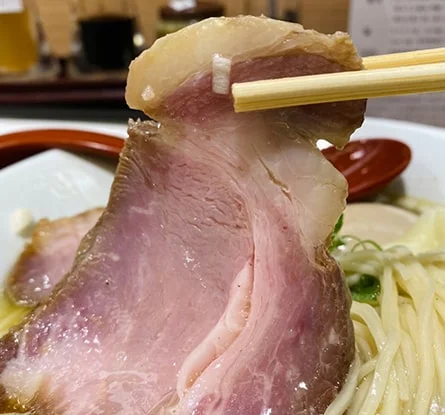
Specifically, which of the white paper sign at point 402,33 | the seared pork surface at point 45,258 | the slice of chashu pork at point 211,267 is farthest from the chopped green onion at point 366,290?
the white paper sign at point 402,33

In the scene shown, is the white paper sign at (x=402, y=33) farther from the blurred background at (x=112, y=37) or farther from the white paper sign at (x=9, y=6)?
the white paper sign at (x=9, y=6)

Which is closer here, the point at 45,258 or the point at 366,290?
A: the point at 366,290

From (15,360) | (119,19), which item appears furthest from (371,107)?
(15,360)

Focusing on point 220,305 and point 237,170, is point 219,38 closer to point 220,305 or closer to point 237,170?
point 237,170

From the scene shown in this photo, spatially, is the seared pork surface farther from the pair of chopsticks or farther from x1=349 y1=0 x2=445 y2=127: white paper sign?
x1=349 y1=0 x2=445 y2=127: white paper sign

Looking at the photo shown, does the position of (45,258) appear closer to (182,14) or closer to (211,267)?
(211,267)

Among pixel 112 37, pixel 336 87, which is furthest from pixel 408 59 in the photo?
pixel 112 37

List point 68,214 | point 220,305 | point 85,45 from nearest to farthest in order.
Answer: point 220,305 → point 68,214 → point 85,45
